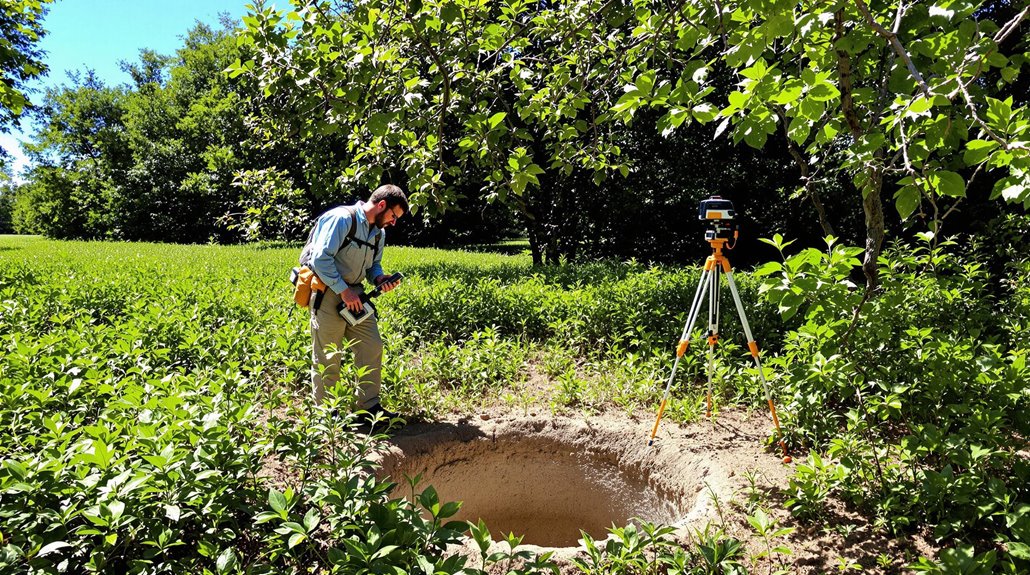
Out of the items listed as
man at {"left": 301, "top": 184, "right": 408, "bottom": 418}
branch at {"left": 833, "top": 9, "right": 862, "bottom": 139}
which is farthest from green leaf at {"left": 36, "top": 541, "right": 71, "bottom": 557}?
branch at {"left": 833, "top": 9, "right": 862, "bottom": 139}

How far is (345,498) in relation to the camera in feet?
7.44

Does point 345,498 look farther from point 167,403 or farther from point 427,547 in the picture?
point 167,403

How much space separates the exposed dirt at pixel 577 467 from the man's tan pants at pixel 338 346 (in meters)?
0.44

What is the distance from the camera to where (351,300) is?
13.0 ft

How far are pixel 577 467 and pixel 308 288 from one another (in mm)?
2474

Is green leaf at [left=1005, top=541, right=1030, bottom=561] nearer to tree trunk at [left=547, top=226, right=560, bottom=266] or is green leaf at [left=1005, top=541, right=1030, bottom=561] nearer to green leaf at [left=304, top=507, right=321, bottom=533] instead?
green leaf at [left=304, top=507, right=321, bottom=533]

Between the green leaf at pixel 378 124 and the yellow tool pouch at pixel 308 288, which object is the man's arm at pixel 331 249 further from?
the green leaf at pixel 378 124

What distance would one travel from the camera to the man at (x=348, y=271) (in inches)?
155

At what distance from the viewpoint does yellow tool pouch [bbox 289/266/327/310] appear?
403cm

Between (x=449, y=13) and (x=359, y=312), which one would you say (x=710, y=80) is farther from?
(x=359, y=312)

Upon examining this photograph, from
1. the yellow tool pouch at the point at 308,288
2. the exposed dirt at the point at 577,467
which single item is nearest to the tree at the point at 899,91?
the exposed dirt at the point at 577,467

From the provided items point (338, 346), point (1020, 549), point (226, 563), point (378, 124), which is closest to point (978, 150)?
point (1020, 549)

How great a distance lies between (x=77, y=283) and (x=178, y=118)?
28.8 metres

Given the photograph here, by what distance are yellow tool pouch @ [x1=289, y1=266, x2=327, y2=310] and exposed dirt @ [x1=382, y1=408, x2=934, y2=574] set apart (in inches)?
47.2
